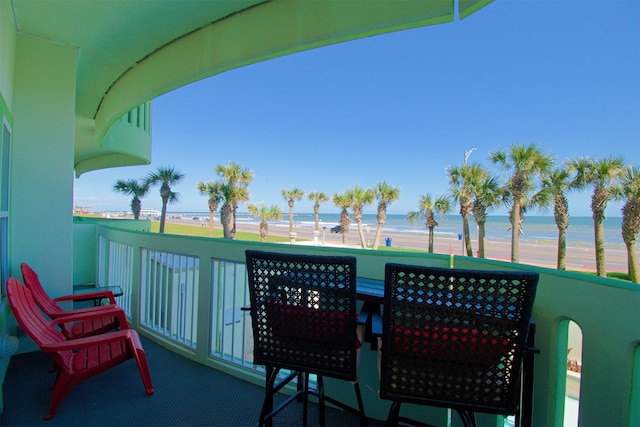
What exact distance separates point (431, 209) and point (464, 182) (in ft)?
13.8

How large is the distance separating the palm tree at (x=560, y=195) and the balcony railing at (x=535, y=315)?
17.5 m

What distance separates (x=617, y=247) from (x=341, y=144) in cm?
3298

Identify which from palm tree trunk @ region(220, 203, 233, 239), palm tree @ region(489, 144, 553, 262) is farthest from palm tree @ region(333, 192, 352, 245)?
palm tree @ region(489, 144, 553, 262)

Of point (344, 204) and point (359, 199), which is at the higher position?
point (359, 199)

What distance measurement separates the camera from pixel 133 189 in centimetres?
2203

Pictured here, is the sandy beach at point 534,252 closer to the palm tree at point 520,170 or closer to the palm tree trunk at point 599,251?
the palm tree at point 520,170

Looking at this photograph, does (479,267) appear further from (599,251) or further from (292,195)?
(292,195)

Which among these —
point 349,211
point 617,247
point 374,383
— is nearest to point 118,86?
point 374,383

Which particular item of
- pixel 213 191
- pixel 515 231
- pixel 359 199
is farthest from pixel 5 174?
pixel 359 199

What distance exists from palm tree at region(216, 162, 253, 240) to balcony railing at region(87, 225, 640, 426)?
1939 cm

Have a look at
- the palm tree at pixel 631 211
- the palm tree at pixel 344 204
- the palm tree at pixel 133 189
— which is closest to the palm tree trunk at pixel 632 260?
the palm tree at pixel 631 211

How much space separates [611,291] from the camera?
3.92 feet

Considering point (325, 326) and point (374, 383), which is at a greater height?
point (325, 326)

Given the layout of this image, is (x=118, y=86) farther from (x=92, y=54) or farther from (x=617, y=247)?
(x=617, y=247)
